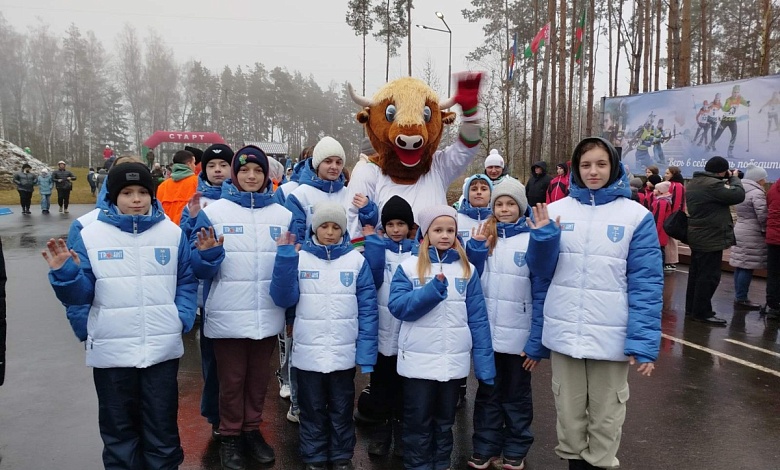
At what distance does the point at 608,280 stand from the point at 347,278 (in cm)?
153

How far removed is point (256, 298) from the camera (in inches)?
145

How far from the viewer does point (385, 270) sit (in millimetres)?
3865

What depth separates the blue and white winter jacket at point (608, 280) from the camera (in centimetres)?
314

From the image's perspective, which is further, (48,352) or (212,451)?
(48,352)

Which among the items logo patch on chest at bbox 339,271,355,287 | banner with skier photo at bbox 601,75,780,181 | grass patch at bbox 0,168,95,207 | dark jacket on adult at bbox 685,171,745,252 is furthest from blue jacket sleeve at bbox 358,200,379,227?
grass patch at bbox 0,168,95,207

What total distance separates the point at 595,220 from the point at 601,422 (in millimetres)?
1129

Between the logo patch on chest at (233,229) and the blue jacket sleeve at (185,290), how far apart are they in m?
0.29

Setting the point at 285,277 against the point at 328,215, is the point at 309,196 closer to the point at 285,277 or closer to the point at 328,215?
the point at 328,215

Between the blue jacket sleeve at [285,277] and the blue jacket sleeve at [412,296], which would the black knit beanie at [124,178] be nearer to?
the blue jacket sleeve at [285,277]

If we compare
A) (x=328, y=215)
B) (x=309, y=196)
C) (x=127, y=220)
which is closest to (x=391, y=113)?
(x=309, y=196)

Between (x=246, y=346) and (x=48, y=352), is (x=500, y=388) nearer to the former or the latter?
(x=246, y=346)

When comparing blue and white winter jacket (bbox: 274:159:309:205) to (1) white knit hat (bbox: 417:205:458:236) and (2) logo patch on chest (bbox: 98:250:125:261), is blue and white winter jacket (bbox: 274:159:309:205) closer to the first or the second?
(1) white knit hat (bbox: 417:205:458:236)

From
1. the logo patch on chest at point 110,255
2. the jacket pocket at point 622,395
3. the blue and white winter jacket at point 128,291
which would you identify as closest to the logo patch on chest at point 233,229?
the blue and white winter jacket at point 128,291

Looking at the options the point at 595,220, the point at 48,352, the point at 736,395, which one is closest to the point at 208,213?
the point at 595,220
